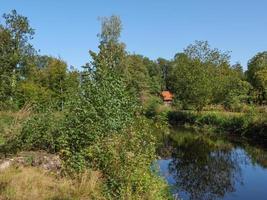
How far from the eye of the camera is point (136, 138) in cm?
1085

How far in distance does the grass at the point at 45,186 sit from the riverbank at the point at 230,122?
21.7 meters

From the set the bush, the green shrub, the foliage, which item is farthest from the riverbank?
the bush

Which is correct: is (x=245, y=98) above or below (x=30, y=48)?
below

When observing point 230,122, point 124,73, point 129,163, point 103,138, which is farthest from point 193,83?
point 129,163

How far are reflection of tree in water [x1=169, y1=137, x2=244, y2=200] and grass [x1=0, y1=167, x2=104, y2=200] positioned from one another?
19.9ft

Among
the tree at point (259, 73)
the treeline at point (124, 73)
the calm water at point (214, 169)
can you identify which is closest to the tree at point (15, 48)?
the treeline at point (124, 73)

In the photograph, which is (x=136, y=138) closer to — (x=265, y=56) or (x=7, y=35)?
(x=7, y=35)

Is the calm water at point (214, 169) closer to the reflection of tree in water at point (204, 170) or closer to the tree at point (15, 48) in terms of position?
the reflection of tree in water at point (204, 170)

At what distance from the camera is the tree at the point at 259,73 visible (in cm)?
5309

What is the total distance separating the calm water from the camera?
16016 mm

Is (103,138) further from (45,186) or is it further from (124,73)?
(124,73)

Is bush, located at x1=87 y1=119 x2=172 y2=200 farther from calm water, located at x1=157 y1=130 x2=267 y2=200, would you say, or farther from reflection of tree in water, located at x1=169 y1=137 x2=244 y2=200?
reflection of tree in water, located at x1=169 y1=137 x2=244 y2=200

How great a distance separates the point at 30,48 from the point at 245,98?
24573 mm

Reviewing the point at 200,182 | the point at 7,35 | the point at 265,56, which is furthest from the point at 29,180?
the point at 265,56
